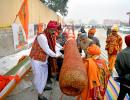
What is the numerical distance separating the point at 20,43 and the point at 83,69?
9.66 m

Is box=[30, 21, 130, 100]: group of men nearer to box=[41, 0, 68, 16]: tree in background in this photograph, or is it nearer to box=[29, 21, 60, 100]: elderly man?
box=[29, 21, 60, 100]: elderly man

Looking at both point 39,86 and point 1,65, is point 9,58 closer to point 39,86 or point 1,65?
point 1,65

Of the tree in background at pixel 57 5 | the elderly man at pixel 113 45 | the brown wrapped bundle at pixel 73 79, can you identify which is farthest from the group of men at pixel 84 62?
the tree in background at pixel 57 5

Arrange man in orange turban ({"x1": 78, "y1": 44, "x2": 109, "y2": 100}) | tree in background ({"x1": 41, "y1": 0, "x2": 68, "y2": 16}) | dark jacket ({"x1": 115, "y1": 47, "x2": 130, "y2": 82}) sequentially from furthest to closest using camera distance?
1. tree in background ({"x1": 41, "y1": 0, "x2": 68, "y2": 16})
2. dark jacket ({"x1": 115, "y1": 47, "x2": 130, "y2": 82})
3. man in orange turban ({"x1": 78, "y1": 44, "x2": 109, "y2": 100})

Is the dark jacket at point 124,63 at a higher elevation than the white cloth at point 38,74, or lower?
higher

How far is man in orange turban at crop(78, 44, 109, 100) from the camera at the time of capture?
5.95 m

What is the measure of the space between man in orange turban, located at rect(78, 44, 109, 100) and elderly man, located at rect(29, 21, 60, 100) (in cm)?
134

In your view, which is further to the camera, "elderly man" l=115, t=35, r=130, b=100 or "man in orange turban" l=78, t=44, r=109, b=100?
"elderly man" l=115, t=35, r=130, b=100

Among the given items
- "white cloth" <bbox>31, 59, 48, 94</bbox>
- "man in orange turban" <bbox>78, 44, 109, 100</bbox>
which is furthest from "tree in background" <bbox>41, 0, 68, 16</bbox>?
"man in orange turban" <bbox>78, 44, 109, 100</bbox>

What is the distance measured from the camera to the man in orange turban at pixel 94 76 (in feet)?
19.5

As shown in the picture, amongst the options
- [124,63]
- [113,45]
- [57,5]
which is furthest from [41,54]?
[57,5]

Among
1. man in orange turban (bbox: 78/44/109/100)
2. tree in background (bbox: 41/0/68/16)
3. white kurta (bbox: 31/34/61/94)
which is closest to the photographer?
man in orange turban (bbox: 78/44/109/100)

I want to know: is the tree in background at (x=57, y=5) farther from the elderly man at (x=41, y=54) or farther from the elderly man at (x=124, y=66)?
the elderly man at (x=124, y=66)

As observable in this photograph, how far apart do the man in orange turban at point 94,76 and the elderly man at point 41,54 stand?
134 cm
